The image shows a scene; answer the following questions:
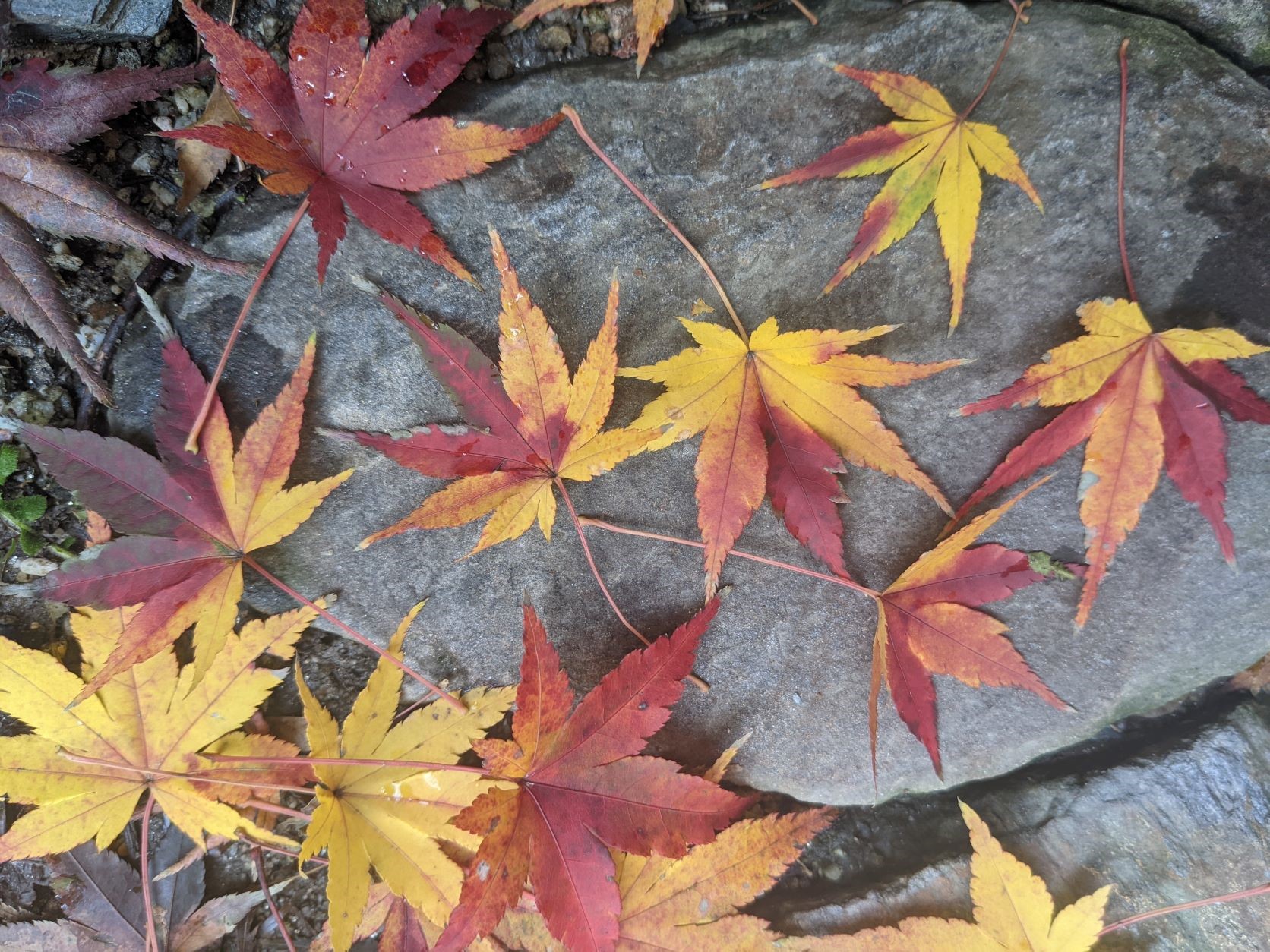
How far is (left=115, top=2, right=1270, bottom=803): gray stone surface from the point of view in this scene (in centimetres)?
105

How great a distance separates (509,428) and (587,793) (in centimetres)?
57

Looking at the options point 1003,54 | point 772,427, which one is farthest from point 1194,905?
point 1003,54

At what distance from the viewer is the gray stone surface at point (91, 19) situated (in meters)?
1.03

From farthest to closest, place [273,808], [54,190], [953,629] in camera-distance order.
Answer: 1. [273,808]
2. [953,629]
3. [54,190]

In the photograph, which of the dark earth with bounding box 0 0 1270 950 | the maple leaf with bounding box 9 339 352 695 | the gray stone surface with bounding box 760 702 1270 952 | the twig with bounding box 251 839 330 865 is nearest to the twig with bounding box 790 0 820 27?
the dark earth with bounding box 0 0 1270 950

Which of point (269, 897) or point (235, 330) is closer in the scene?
point (235, 330)

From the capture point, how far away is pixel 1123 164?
1.04 m

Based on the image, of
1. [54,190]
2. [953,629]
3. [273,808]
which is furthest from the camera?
[273,808]

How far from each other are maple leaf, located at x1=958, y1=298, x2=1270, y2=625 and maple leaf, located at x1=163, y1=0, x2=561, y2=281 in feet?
2.91

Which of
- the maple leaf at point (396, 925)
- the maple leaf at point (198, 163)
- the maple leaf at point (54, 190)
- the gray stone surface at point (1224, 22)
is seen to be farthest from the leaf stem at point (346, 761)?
the gray stone surface at point (1224, 22)

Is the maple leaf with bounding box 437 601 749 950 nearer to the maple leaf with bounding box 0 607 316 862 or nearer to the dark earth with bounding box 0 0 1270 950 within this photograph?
the dark earth with bounding box 0 0 1270 950

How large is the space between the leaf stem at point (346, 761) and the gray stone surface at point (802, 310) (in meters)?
0.16

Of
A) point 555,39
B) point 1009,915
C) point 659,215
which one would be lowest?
point 1009,915

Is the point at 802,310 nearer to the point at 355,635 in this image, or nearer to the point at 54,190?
the point at 355,635
